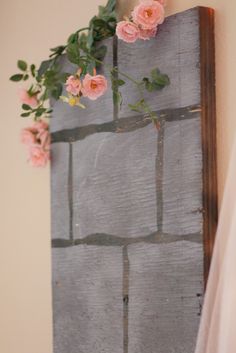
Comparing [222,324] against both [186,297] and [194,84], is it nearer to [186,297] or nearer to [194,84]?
[186,297]

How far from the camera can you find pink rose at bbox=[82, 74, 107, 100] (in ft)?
7.06

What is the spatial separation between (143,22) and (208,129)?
35 centimetres

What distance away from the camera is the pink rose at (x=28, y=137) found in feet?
8.47

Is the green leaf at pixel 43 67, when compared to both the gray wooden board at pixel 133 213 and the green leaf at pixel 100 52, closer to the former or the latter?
the gray wooden board at pixel 133 213

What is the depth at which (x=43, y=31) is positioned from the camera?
2.68 meters

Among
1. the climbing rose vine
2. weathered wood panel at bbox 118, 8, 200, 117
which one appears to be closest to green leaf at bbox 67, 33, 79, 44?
the climbing rose vine

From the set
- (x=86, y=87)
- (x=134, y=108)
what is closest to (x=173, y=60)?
(x=134, y=108)

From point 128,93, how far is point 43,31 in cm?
65

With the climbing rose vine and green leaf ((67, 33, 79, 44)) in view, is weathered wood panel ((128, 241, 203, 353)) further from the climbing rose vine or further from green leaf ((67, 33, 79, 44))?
green leaf ((67, 33, 79, 44))

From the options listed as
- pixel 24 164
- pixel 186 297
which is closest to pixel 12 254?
pixel 24 164

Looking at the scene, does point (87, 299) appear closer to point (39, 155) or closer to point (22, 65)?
point (39, 155)

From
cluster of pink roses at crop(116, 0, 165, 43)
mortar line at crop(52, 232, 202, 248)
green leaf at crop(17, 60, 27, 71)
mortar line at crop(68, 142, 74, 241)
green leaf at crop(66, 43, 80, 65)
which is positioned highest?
cluster of pink roses at crop(116, 0, 165, 43)

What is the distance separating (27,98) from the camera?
8.41 feet

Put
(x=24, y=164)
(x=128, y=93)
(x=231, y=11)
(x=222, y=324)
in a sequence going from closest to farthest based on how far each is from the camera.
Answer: (x=222, y=324), (x=231, y=11), (x=128, y=93), (x=24, y=164)
